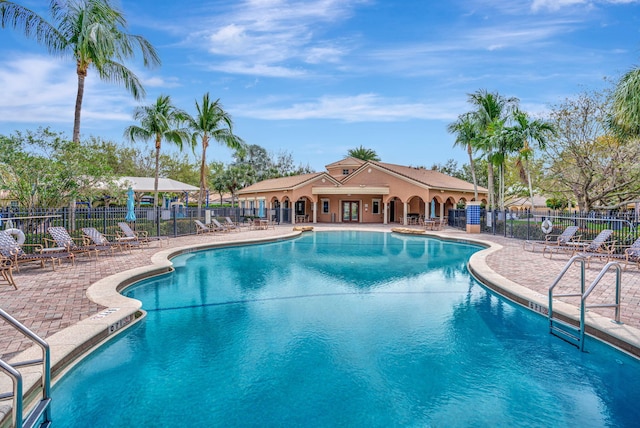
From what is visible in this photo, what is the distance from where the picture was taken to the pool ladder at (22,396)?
9.03ft

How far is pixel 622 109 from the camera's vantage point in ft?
29.9

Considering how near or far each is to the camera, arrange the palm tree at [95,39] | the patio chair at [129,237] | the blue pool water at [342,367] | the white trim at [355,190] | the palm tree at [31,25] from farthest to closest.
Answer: the white trim at [355,190] < the patio chair at [129,237] < the palm tree at [95,39] < the palm tree at [31,25] < the blue pool water at [342,367]

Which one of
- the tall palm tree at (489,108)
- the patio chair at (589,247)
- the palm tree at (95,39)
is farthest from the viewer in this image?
the tall palm tree at (489,108)

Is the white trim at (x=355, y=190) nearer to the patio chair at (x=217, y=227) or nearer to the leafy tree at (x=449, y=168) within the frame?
the patio chair at (x=217, y=227)

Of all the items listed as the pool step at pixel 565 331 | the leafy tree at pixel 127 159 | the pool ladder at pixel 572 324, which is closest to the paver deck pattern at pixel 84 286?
the pool ladder at pixel 572 324

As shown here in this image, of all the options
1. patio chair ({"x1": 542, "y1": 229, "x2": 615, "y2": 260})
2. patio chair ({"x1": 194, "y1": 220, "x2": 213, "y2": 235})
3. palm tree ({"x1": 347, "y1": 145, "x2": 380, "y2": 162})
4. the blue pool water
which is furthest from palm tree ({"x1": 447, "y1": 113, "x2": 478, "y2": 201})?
the blue pool water

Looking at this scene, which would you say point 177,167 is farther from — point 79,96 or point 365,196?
point 79,96

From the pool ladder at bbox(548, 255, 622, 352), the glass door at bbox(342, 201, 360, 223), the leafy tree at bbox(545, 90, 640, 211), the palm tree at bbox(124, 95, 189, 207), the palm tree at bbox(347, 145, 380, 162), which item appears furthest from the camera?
the palm tree at bbox(347, 145, 380, 162)

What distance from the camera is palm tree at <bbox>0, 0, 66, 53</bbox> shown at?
42.5 feet

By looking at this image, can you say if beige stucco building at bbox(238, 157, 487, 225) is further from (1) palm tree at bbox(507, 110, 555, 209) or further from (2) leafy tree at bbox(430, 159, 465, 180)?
(2) leafy tree at bbox(430, 159, 465, 180)

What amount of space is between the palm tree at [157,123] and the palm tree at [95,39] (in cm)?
839

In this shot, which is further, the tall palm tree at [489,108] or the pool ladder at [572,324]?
the tall palm tree at [489,108]

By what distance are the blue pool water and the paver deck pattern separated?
925mm

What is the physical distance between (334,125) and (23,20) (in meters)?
39.8
